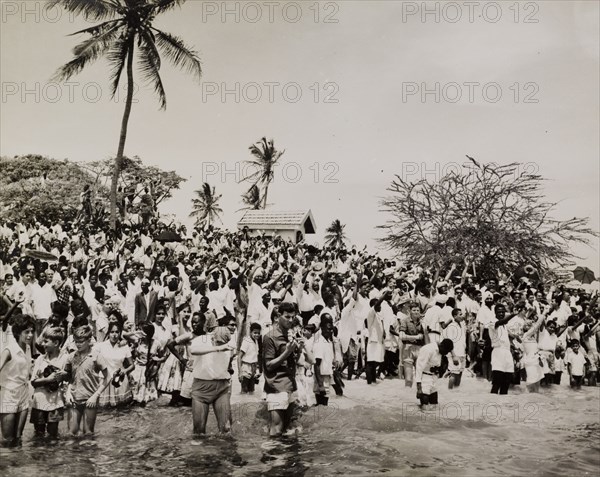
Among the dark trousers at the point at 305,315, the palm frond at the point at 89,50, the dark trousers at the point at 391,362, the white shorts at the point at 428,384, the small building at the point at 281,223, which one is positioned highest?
the palm frond at the point at 89,50

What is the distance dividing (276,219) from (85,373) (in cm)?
2717

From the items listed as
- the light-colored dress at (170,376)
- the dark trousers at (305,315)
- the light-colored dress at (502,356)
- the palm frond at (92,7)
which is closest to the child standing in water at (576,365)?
the light-colored dress at (502,356)

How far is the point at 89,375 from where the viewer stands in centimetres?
717

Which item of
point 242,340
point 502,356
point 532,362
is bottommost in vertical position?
point 532,362

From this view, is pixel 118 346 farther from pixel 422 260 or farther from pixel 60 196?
pixel 60 196

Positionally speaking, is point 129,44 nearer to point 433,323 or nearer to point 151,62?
point 151,62

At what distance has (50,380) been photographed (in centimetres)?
688

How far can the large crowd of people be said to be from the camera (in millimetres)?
7223

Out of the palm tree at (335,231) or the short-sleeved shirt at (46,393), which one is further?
the palm tree at (335,231)

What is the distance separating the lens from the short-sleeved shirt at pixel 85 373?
716cm

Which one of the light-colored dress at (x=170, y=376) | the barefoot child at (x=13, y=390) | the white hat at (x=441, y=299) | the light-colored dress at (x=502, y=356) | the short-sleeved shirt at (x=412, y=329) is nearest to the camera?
the barefoot child at (x=13, y=390)

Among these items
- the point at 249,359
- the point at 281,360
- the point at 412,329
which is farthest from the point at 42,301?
the point at 412,329

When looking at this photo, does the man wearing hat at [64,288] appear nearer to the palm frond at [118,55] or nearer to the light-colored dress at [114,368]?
the light-colored dress at [114,368]

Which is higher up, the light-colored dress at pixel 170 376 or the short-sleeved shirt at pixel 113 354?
the short-sleeved shirt at pixel 113 354
